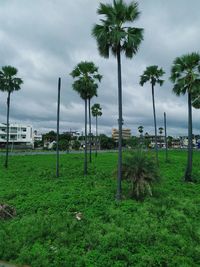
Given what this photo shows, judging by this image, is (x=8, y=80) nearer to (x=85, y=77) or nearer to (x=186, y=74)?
(x=85, y=77)

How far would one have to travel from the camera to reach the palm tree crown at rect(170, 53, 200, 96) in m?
18.2

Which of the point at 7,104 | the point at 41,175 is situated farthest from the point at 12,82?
the point at 41,175

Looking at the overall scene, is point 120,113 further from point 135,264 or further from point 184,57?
point 184,57

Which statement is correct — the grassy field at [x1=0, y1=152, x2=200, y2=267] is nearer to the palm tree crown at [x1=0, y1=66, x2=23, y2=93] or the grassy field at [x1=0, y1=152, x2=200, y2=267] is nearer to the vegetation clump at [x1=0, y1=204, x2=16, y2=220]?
the vegetation clump at [x1=0, y1=204, x2=16, y2=220]

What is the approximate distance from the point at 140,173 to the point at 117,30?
7.61 m

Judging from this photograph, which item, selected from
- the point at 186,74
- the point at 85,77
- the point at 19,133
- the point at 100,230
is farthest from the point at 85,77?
the point at 19,133

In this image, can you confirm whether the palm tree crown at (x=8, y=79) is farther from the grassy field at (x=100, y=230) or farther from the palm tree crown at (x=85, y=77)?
the grassy field at (x=100, y=230)

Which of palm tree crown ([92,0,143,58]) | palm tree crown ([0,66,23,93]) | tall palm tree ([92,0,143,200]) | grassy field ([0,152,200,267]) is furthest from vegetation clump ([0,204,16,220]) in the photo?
palm tree crown ([0,66,23,93])

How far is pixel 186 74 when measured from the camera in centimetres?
1864

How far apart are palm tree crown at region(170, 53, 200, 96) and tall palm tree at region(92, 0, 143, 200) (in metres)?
7.52

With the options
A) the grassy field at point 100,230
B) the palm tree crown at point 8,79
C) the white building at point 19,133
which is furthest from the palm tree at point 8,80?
the white building at point 19,133

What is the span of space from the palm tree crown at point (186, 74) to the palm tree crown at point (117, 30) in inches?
296

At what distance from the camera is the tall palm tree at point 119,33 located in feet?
39.1

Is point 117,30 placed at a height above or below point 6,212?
above
